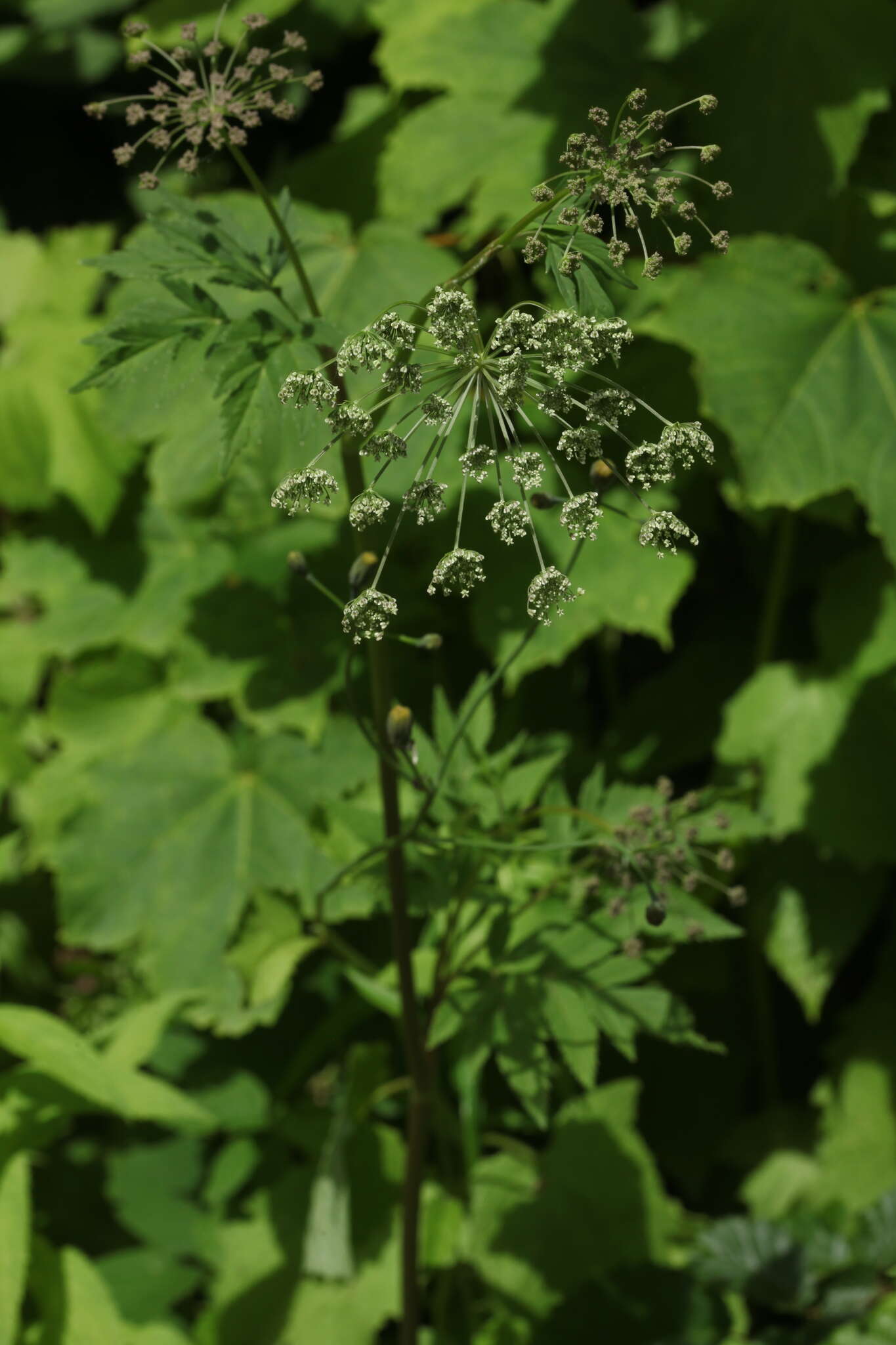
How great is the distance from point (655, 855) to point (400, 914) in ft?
0.92

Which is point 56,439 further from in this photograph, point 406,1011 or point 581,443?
point 581,443

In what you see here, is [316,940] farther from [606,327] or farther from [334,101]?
[334,101]

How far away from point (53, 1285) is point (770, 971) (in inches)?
57.0

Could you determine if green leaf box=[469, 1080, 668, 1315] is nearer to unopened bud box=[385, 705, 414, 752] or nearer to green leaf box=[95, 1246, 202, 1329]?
green leaf box=[95, 1246, 202, 1329]

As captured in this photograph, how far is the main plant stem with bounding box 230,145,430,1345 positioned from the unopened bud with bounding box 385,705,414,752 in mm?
81

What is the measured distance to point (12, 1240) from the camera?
5.42 feet

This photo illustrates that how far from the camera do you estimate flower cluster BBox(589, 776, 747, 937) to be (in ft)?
4.28

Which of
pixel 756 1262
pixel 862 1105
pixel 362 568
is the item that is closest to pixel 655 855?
pixel 362 568

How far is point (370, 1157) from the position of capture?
212 centimetres

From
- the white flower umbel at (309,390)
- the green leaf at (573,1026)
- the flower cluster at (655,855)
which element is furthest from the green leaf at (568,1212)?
the white flower umbel at (309,390)

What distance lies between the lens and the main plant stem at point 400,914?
114cm

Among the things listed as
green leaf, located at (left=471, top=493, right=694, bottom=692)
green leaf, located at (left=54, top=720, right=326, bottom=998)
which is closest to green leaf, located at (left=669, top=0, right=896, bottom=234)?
green leaf, located at (left=471, top=493, right=694, bottom=692)

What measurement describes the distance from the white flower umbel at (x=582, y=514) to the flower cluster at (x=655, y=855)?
1.55 feet

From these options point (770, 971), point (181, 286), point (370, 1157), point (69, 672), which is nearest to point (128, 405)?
point (69, 672)
